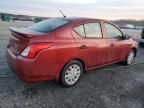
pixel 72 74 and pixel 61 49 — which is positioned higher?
pixel 61 49

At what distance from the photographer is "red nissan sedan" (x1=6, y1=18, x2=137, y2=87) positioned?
12.5 feet

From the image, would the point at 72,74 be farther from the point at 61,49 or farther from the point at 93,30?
the point at 93,30

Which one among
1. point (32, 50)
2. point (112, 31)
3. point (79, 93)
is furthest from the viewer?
point (112, 31)

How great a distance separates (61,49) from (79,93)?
3.45 feet

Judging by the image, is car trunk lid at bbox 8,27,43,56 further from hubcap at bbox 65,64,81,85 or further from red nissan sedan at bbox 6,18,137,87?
hubcap at bbox 65,64,81,85

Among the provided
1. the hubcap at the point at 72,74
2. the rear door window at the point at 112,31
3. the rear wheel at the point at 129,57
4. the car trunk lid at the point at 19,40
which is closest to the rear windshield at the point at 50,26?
the car trunk lid at the point at 19,40

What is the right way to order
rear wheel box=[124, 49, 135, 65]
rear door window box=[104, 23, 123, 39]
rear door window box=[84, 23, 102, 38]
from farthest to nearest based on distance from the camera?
rear wheel box=[124, 49, 135, 65]
rear door window box=[104, 23, 123, 39]
rear door window box=[84, 23, 102, 38]

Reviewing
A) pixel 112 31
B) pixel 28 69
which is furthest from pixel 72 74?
pixel 112 31

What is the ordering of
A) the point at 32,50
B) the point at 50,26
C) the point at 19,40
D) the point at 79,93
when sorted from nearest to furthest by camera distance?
the point at 32,50 < the point at 19,40 < the point at 79,93 < the point at 50,26

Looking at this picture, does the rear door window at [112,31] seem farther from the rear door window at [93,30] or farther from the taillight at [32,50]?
the taillight at [32,50]

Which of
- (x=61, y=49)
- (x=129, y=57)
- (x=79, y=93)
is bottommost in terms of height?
(x=79, y=93)

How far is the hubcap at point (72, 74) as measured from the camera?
4.48 m

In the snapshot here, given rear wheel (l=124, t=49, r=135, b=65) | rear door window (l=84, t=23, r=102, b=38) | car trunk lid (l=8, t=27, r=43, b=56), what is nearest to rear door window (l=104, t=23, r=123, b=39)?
rear door window (l=84, t=23, r=102, b=38)

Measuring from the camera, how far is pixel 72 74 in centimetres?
457
